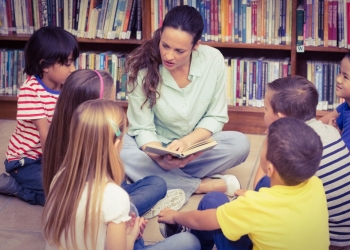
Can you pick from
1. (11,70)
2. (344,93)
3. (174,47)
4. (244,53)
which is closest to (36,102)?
(174,47)

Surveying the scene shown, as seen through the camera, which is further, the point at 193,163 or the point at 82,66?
the point at 82,66

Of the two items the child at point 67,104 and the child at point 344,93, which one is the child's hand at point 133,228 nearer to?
the child at point 67,104

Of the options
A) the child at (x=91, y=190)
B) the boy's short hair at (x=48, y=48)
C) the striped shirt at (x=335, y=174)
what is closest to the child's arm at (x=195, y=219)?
the child at (x=91, y=190)

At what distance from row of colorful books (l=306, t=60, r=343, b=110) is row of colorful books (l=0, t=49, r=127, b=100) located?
3.15ft

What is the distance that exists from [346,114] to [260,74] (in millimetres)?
896

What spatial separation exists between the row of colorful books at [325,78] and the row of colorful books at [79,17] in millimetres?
902

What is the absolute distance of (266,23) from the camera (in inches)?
122

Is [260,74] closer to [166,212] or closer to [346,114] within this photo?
[346,114]

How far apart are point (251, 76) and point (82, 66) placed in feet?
2.95

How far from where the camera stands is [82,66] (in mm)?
3330

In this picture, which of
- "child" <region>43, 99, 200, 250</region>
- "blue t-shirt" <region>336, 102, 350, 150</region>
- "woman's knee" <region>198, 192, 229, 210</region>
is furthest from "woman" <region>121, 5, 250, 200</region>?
"child" <region>43, 99, 200, 250</region>

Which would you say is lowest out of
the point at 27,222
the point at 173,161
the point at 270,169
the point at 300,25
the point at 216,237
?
the point at 27,222

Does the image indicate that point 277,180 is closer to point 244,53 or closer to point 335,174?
point 335,174

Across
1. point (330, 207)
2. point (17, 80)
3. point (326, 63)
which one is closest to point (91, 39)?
point (17, 80)
